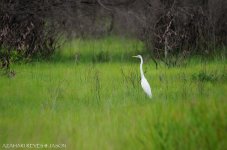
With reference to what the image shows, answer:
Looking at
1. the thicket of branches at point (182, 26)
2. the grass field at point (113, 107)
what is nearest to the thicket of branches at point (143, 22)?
the thicket of branches at point (182, 26)

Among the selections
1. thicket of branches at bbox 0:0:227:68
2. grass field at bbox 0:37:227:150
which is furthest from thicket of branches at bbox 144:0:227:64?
A: grass field at bbox 0:37:227:150

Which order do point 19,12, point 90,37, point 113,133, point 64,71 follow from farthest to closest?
1. point 90,37
2. point 19,12
3. point 64,71
4. point 113,133

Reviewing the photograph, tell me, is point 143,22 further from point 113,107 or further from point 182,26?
point 113,107

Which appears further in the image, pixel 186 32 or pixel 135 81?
pixel 186 32

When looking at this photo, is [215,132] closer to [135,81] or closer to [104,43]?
[135,81]

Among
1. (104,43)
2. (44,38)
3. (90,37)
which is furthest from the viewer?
(90,37)

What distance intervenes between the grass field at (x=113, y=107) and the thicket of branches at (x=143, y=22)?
3.39 feet

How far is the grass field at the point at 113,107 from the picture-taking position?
18.1 ft

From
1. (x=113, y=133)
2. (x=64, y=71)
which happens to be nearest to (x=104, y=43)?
(x=64, y=71)

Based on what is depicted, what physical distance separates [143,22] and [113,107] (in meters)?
6.28

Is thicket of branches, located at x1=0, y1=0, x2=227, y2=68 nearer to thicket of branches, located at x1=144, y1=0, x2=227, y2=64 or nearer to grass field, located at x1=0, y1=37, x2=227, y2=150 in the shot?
thicket of branches, located at x1=144, y1=0, x2=227, y2=64

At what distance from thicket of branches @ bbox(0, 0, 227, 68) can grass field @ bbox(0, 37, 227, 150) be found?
3.39ft

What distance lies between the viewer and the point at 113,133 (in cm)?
589

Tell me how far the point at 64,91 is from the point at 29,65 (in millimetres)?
3079
